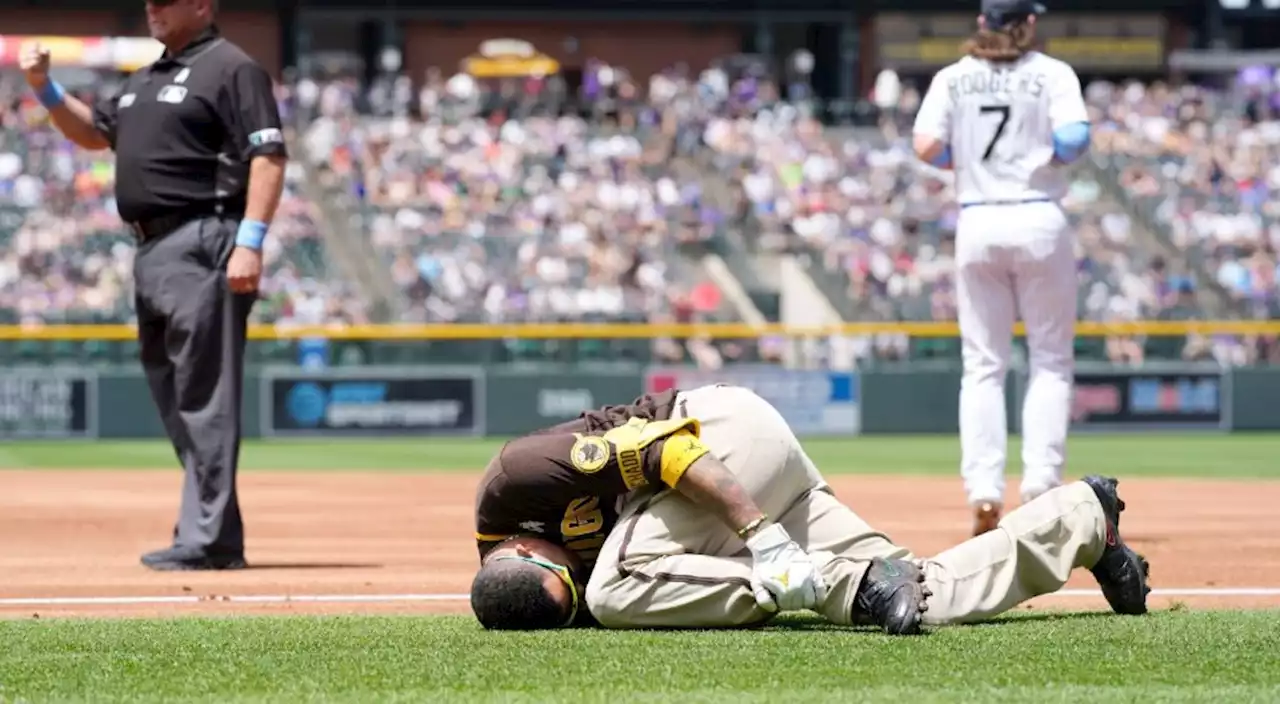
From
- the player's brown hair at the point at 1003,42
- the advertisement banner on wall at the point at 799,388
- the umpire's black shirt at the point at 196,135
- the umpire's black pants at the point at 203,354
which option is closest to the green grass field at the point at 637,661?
the umpire's black pants at the point at 203,354

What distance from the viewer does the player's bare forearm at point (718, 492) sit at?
5.33 metres

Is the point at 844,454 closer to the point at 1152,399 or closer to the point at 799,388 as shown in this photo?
the point at 799,388

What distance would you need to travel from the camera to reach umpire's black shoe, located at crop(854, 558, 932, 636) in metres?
5.27

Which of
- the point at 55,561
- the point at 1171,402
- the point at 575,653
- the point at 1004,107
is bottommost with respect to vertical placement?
the point at 1171,402

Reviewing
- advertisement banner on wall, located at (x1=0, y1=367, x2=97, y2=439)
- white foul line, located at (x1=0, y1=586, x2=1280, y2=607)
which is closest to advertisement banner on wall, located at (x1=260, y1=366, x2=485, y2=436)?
advertisement banner on wall, located at (x1=0, y1=367, x2=97, y2=439)

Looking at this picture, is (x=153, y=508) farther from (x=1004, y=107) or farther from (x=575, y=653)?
(x=575, y=653)

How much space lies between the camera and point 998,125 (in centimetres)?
853

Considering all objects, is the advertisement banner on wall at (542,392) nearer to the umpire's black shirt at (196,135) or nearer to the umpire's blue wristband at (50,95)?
the umpire's blue wristband at (50,95)

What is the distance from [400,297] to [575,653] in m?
18.3

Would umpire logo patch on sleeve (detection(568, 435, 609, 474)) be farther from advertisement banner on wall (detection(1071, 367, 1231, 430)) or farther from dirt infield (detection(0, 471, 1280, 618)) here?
advertisement banner on wall (detection(1071, 367, 1231, 430))

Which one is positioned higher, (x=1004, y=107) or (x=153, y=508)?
(x=1004, y=107)

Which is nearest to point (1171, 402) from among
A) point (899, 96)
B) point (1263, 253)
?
point (1263, 253)

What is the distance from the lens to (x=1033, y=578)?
5531 millimetres

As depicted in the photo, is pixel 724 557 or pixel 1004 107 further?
pixel 1004 107
